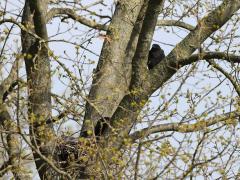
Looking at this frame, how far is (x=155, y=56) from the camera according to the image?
10.7 m

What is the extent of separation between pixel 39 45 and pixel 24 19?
930mm

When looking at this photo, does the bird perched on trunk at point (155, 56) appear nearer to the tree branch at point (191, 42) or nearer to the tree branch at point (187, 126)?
the tree branch at point (191, 42)

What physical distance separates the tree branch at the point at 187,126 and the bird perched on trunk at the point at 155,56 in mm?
3261

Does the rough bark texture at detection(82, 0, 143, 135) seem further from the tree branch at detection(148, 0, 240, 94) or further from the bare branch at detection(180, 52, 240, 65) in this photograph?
the bare branch at detection(180, 52, 240, 65)

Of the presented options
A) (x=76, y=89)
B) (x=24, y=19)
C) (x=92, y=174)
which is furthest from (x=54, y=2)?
(x=92, y=174)

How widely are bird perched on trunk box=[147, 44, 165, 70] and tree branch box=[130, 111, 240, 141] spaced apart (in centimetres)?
326

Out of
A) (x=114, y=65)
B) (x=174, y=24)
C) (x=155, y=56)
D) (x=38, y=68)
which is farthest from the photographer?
(x=155, y=56)

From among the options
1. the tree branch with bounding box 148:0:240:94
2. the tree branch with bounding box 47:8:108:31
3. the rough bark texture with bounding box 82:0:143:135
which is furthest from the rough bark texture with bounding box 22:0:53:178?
the tree branch with bounding box 148:0:240:94

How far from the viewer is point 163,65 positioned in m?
8.03

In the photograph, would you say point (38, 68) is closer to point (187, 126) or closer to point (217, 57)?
point (187, 126)

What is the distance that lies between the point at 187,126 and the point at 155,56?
13.0 feet

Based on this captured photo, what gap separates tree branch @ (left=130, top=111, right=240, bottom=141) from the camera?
22.0 ft

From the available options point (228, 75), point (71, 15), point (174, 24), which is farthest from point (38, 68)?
point (174, 24)

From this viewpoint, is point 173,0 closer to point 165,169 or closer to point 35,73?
point 35,73
